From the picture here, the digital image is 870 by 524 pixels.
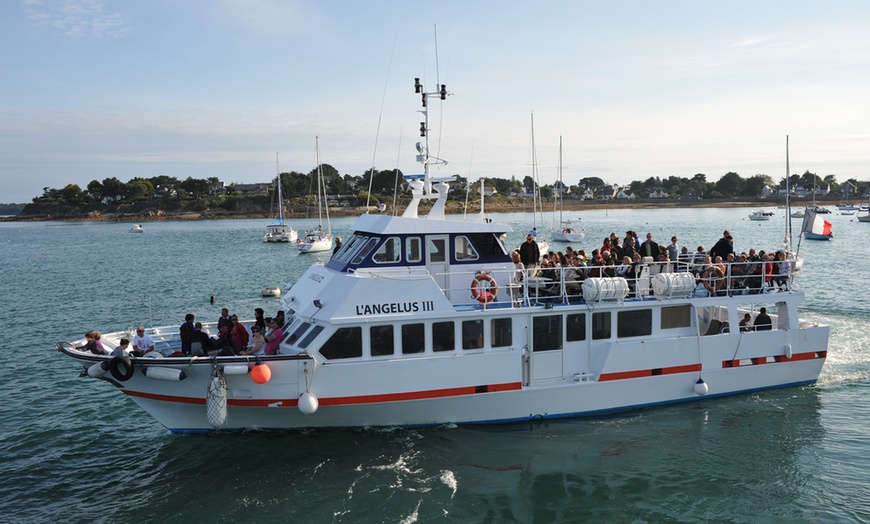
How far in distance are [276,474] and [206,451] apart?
1.81 metres

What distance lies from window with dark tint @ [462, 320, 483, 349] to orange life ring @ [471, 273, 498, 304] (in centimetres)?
47

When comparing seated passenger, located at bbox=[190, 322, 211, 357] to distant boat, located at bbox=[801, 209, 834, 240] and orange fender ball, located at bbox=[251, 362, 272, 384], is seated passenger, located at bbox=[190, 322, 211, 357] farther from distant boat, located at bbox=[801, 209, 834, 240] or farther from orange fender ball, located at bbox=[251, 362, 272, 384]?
distant boat, located at bbox=[801, 209, 834, 240]

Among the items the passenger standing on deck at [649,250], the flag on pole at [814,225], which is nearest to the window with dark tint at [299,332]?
the passenger standing on deck at [649,250]

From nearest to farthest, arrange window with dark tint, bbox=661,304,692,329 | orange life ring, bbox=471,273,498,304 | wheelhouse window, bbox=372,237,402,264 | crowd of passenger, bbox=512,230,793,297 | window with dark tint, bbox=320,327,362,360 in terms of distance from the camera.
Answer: window with dark tint, bbox=320,327,362,360
orange life ring, bbox=471,273,498,304
wheelhouse window, bbox=372,237,402,264
crowd of passenger, bbox=512,230,793,297
window with dark tint, bbox=661,304,692,329

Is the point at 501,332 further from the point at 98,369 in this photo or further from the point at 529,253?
the point at 98,369

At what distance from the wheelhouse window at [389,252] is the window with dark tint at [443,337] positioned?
1679 mm

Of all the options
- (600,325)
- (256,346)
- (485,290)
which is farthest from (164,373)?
(600,325)

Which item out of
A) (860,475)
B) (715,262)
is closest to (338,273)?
(715,262)

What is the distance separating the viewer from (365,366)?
11766 millimetres

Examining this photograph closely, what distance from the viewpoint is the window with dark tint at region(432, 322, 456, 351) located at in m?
12.2

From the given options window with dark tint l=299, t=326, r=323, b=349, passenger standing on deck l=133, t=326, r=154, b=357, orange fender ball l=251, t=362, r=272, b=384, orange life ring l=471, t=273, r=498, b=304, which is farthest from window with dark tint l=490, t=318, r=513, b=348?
passenger standing on deck l=133, t=326, r=154, b=357

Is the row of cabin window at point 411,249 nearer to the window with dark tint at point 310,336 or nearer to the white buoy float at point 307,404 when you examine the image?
the window with dark tint at point 310,336

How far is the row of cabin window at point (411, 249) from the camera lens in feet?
42.2

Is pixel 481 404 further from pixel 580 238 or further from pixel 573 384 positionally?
pixel 580 238
